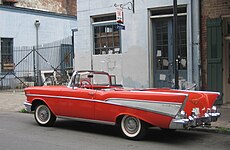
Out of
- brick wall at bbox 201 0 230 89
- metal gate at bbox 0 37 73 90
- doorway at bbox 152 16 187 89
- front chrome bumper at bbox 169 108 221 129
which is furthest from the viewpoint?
metal gate at bbox 0 37 73 90

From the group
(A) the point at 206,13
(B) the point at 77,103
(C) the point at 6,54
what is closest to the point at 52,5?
(C) the point at 6,54

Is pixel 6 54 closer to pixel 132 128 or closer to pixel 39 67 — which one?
pixel 39 67

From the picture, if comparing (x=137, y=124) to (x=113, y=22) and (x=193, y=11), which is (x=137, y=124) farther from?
(x=113, y=22)

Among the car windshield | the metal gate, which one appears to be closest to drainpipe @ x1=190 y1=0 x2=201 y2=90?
the car windshield

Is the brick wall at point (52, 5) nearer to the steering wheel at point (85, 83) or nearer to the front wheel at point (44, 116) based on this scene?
the front wheel at point (44, 116)

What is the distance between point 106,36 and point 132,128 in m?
7.93

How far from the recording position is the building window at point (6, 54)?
22625 millimetres

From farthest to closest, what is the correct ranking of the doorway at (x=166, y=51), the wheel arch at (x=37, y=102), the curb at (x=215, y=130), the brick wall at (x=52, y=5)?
1. the brick wall at (x=52, y=5)
2. the doorway at (x=166, y=51)
3. the wheel arch at (x=37, y=102)
4. the curb at (x=215, y=130)

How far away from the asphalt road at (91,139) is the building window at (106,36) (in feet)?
18.5

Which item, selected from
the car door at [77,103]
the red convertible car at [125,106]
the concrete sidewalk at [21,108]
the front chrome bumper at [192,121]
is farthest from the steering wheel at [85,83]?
the concrete sidewalk at [21,108]

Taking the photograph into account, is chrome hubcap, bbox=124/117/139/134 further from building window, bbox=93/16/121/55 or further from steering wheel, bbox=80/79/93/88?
building window, bbox=93/16/121/55

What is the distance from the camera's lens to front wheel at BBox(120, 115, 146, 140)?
27.0 ft

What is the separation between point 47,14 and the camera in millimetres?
25594

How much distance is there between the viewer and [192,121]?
7.75m
